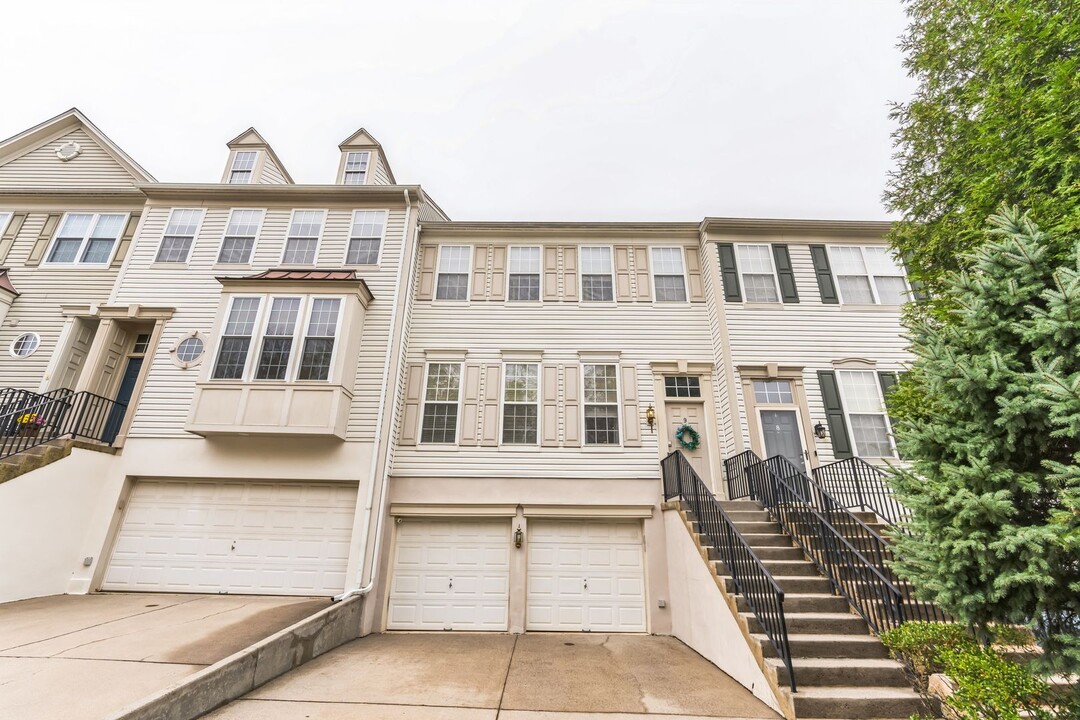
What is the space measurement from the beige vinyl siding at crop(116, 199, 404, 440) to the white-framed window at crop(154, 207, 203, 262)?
0.52 ft

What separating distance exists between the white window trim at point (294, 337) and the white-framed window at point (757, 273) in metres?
9.36

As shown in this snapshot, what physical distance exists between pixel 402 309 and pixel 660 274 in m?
6.37

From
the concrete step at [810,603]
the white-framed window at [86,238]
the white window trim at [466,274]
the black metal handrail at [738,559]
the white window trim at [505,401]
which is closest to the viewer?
the black metal handrail at [738,559]

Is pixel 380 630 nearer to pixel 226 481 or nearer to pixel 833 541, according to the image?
pixel 226 481

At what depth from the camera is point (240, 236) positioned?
10.7m

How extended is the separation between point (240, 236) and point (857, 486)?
14.6 metres

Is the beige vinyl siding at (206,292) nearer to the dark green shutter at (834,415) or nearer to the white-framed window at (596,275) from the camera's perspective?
the white-framed window at (596,275)

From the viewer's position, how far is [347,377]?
351 inches

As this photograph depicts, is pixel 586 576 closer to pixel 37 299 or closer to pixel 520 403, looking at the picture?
pixel 520 403

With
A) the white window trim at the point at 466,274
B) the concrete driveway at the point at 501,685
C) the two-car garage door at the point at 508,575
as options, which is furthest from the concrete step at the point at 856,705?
the white window trim at the point at 466,274

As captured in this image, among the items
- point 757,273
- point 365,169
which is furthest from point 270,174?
point 757,273

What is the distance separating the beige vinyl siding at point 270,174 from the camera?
1168 centimetres

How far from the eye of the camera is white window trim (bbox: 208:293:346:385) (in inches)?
345

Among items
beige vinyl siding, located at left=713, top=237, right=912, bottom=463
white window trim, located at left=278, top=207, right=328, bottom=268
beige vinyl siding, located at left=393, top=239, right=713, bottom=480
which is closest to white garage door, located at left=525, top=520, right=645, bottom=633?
beige vinyl siding, located at left=393, top=239, right=713, bottom=480
